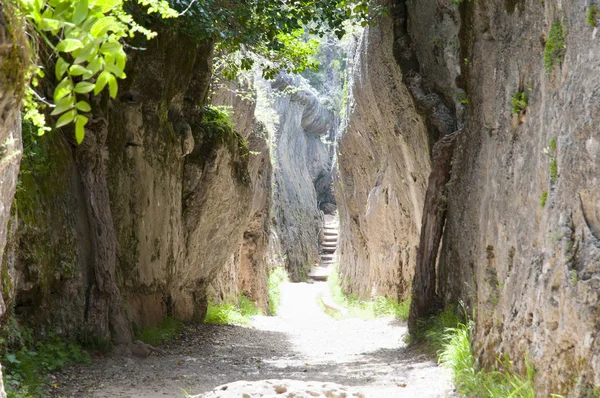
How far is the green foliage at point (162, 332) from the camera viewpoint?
30.0 ft

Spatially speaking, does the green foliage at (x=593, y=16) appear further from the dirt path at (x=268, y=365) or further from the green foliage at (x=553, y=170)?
the dirt path at (x=268, y=365)

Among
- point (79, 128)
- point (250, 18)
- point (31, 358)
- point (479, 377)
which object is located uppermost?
point (250, 18)

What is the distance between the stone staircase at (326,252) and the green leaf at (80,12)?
91.9ft

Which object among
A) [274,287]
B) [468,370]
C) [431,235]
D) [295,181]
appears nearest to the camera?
[468,370]

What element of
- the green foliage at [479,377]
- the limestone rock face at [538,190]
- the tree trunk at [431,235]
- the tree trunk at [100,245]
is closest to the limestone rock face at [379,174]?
the tree trunk at [431,235]

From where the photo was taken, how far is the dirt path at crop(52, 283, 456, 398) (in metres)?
6.06

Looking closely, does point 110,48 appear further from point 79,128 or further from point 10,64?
point 10,64

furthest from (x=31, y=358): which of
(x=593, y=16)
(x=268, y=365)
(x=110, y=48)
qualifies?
(x=593, y=16)

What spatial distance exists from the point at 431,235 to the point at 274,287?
14.2 meters

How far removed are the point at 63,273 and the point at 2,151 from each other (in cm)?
402

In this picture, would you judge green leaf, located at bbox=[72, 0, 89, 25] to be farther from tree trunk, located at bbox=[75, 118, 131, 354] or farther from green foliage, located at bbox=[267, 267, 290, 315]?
green foliage, located at bbox=[267, 267, 290, 315]

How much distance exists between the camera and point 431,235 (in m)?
9.09

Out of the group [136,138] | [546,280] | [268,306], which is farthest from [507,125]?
[268,306]

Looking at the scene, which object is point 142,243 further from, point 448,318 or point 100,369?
point 448,318
